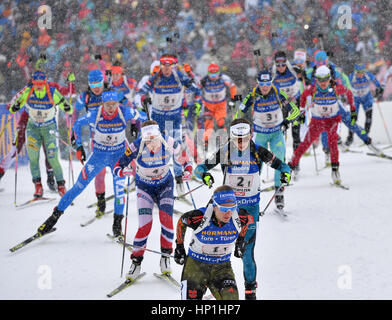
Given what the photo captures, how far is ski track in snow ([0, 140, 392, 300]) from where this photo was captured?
5.70m

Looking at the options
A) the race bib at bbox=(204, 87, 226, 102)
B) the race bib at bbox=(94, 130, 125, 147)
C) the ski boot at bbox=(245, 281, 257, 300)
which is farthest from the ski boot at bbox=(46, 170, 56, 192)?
the ski boot at bbox=(245, 281, 257, 300)

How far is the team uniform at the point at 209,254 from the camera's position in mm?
4520

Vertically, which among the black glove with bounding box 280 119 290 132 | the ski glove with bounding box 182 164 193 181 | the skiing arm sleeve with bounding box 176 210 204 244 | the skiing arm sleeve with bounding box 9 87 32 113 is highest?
the skiing arm sleeve with bounding box 9 87 32 113

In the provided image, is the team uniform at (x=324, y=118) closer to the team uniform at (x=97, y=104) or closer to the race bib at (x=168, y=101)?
the race bib at (x=168, y=101)

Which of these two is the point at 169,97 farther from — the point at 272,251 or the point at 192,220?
the point at 192,220

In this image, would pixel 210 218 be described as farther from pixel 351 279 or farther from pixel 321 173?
pixel 321 173

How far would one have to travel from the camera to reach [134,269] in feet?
19.6

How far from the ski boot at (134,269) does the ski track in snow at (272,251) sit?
10cm

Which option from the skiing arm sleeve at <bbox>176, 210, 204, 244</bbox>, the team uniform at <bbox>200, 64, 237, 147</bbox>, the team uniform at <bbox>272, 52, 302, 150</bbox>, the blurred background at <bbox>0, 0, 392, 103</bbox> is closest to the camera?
the skiing arm sleeve at <bbox>176, 210, 204, 244</bbox>

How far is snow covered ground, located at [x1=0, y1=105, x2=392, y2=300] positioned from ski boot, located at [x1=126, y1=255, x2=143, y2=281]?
113 millimetres

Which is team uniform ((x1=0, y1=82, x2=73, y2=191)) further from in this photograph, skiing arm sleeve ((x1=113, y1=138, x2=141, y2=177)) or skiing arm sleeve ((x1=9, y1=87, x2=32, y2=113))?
skiing arm sleeve ((x1=113, y1=138, x2=141, y2=177))

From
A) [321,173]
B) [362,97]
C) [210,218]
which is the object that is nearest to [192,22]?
[362,97]

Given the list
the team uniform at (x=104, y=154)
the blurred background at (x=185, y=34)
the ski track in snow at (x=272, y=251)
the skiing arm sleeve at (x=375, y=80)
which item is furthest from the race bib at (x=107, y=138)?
the blurred background at (x=185, y=34)

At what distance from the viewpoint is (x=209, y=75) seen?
39.5ft
